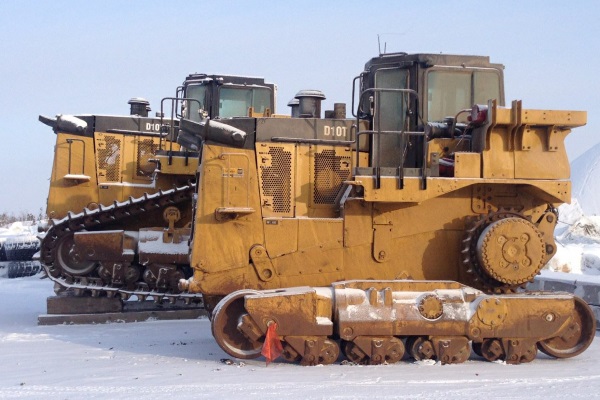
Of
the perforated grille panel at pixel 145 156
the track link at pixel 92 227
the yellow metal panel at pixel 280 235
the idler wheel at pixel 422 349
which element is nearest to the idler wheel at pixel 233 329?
the yellow metal panel at pixel 280 235

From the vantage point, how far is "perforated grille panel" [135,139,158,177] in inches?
615

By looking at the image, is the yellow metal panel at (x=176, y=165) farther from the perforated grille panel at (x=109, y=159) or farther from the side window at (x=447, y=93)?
the side window at (x=447, y=93)

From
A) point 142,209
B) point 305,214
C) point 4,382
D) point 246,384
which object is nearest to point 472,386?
point 246,384

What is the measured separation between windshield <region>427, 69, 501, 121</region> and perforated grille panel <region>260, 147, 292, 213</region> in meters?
2.01

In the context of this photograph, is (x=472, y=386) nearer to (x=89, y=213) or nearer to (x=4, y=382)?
(x=4, y=382)

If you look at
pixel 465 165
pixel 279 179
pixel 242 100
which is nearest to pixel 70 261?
A: pixel 242 100

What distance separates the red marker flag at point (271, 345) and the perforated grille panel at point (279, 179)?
176cm

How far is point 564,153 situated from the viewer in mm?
9734

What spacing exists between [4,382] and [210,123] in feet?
12.5

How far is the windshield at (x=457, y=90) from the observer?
10.5 meters

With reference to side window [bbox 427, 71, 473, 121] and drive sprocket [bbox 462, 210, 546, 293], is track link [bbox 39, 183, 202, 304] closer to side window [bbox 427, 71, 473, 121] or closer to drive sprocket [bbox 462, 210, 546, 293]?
side window [bbox 427, 71, 473, 121]

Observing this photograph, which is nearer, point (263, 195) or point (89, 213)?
point (263, 195)

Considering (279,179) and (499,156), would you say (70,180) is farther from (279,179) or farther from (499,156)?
(499,156)

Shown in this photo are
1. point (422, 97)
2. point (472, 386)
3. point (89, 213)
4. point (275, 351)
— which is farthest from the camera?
point (89, 213)
